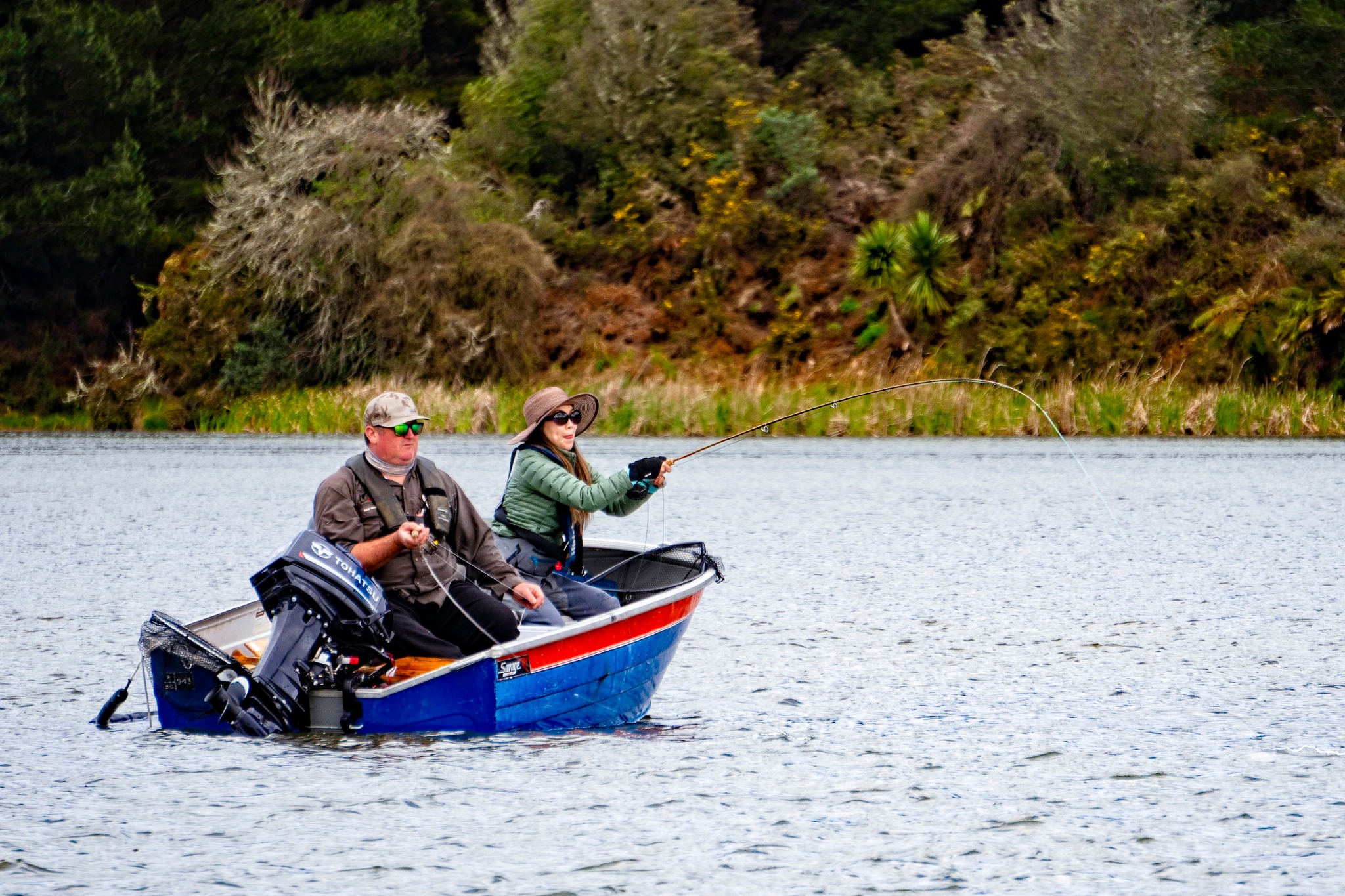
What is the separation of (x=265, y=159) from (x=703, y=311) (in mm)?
10866

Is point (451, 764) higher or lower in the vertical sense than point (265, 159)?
lower

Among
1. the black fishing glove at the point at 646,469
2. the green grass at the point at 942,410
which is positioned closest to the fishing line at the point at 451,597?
the black fishing glove at the point at 646,469

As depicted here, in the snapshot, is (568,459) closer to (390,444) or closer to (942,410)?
(390,444)

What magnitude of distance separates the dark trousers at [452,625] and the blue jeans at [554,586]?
0.70 metres

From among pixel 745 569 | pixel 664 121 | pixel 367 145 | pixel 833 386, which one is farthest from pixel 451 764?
pixel 664 121

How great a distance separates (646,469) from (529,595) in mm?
848

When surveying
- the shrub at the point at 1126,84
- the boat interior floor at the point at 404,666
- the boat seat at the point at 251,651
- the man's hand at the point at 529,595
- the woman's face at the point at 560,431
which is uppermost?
the shrub at the point at 1126,84

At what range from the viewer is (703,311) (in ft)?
142

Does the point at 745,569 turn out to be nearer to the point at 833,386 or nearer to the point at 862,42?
the point at 833,386

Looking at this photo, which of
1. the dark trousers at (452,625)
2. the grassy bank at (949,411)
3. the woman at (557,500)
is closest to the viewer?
the dark trousers at (452,625)

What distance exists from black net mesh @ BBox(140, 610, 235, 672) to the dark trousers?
30.8 inches

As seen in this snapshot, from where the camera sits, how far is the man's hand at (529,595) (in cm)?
841

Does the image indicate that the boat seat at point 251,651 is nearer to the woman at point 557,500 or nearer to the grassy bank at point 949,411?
the woman at point 557,500

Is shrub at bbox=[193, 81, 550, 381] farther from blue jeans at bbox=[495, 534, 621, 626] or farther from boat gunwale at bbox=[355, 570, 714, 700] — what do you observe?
boat gunwale at bbox=[355, 570, 714, 700]
